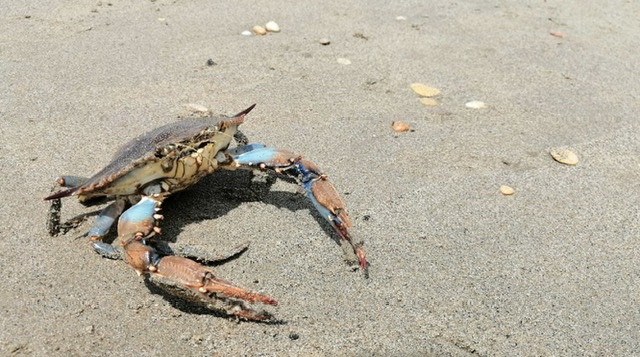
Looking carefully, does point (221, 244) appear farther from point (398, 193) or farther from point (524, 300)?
point (524, 300)

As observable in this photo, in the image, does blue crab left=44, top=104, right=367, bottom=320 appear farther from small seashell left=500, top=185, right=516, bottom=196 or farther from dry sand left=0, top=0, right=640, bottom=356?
small seashell left=500, top=185, right=516, bottom=196

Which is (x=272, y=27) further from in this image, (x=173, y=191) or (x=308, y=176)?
(x=173, y=191)

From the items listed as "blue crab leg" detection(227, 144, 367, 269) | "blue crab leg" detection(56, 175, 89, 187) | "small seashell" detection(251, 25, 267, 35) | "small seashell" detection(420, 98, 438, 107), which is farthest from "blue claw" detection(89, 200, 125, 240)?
"small seashell" detection(251, 25, 267, 35)

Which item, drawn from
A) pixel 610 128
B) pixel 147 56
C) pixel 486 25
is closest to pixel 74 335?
pixel 147 56

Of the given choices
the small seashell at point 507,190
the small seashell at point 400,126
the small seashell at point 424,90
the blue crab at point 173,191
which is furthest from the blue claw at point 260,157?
the small seashell at point 424,90

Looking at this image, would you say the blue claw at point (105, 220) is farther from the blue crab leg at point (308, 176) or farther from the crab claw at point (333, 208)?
the crab claw at point (333, 208)

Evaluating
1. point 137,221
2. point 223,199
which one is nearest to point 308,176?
point 223,199
